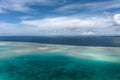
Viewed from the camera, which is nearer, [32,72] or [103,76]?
[103,76]

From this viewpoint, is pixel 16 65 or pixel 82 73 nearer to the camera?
pixel 82 73

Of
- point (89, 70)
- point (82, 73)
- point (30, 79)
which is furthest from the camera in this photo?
point (89, 70)

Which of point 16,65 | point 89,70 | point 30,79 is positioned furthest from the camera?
point 16,65

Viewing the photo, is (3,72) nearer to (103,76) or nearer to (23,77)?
(23,77)

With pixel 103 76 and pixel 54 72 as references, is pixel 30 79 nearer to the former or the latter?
pixel 54 72

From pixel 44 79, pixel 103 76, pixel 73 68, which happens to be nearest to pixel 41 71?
pixel 44 79

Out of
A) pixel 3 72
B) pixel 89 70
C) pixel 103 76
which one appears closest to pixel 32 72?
pixel 3 72

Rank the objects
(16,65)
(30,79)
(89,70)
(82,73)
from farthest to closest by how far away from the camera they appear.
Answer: (16,65) < (89,70) < (82,73) < (30,79)

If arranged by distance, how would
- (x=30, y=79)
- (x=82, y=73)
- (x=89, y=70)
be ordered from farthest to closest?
(x=89, y=70), (x=82, y=73), (x=30, y=79)
